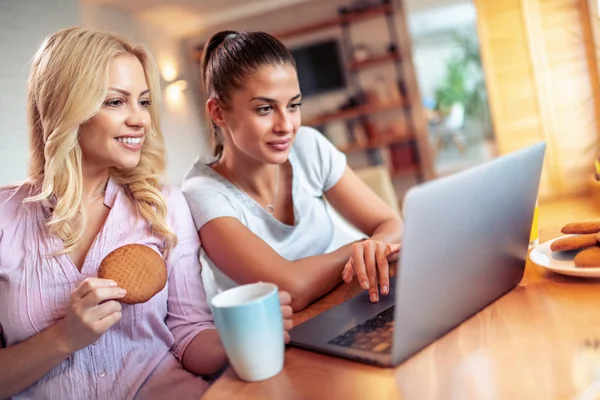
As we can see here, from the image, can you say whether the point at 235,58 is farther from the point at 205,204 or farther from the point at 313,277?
the point at 313,277

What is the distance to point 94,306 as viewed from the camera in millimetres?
812

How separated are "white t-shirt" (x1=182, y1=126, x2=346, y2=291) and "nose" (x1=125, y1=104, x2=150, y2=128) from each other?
0.76 feet

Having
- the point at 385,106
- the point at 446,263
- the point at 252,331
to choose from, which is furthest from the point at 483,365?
the point at 385,106

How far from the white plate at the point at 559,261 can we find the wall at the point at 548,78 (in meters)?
3.75

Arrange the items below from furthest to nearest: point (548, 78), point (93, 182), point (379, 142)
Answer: point (379, 142) → point (548, 78) → point (93, 182)

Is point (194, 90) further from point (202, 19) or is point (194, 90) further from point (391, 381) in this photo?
point (391, 381)

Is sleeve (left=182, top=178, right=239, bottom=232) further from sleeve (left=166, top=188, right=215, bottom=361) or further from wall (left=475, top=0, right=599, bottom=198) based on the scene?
wall (left=475, top=0, right=599, bottom=198)

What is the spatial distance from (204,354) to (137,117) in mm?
470

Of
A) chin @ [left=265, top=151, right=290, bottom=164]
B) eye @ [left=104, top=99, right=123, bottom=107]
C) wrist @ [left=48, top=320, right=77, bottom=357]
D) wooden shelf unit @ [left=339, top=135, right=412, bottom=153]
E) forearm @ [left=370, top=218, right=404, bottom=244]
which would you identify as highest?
eye @ [left=104, top=99, right=123, bottom=107]

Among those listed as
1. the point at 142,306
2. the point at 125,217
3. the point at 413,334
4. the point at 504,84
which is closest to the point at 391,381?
the point at 413,334

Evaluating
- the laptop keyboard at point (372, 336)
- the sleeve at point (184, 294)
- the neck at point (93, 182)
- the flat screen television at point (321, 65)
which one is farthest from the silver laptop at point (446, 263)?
the flat screen television at point (321, 65)

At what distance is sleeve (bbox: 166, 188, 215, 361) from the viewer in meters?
1.07

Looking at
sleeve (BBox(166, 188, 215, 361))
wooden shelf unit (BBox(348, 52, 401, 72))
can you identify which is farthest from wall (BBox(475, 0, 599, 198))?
sleeve (BBox(166, 188, 215, 361))

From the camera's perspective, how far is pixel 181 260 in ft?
3.66
